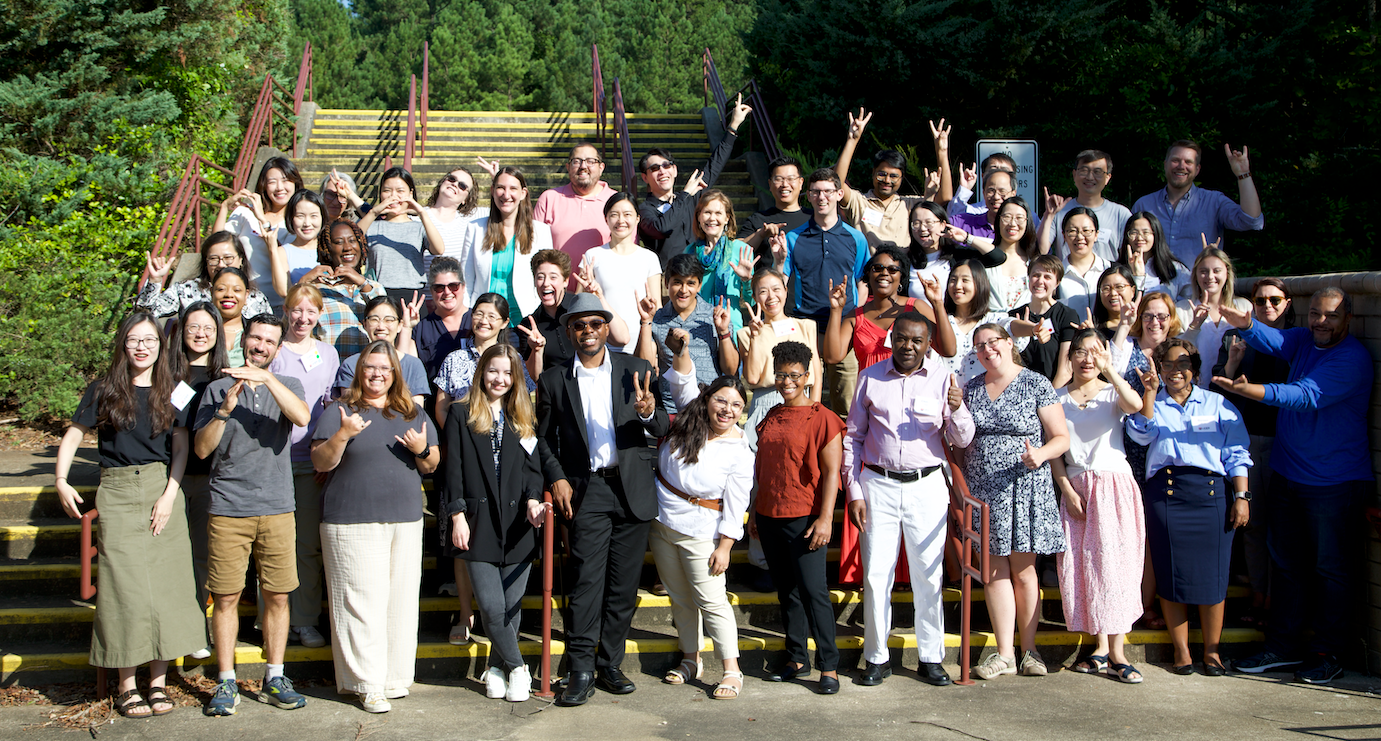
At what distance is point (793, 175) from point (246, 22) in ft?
35.3

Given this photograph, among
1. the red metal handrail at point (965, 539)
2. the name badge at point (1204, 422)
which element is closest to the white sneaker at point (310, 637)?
Result: the red metal handrail at point (965, 539)

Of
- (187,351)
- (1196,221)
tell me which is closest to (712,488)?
(187,351)

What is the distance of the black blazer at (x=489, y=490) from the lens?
5070mm

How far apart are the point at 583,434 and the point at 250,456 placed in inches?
64.1

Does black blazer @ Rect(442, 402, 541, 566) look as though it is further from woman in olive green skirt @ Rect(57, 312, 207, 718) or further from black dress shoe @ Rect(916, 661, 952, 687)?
black dress shoe @ Rect(916, 661, 952, 687)

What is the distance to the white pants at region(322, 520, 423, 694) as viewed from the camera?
4922 mm

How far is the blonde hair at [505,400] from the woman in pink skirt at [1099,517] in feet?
9.41

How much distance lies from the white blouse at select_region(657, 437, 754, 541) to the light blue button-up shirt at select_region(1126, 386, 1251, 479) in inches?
86.9

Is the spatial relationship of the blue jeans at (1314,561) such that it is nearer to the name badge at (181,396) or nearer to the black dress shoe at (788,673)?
the black dress shoe at (788,673)

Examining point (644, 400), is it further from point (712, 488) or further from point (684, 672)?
point (684, 672)

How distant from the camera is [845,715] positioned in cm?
489

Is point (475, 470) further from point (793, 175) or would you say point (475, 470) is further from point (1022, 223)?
point (1022, 223)

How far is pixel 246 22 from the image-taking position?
14180mm

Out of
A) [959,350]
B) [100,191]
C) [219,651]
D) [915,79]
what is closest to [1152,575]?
[959,350]
